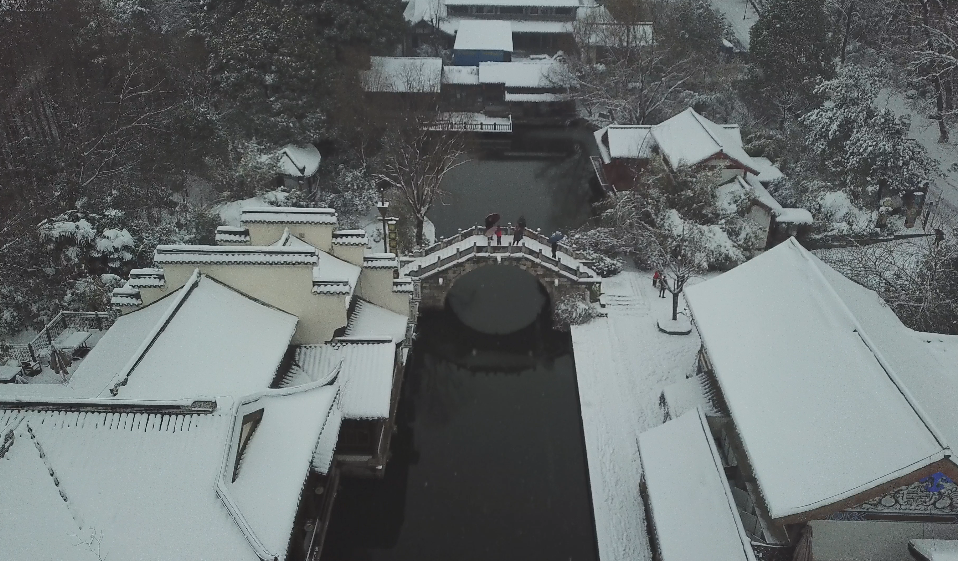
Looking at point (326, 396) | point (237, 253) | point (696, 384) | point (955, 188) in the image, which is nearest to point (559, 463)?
point (696, 384)

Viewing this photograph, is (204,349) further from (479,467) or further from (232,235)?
(479,467)

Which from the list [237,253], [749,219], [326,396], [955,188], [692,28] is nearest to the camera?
[326,396]

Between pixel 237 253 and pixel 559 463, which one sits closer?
pixel 237 253

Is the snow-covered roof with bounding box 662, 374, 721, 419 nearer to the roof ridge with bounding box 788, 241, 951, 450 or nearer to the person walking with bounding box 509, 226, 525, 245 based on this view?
the roof ridge with bounding box 788, 241, 951, 450

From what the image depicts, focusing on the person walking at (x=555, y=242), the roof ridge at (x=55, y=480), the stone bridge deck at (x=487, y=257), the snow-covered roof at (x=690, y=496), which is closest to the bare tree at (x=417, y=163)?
the stone bridge deck at (x=487, y=257)

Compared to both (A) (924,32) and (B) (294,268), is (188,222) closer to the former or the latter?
(B) (294,268)

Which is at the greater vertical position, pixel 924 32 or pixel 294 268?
pixel 924 32

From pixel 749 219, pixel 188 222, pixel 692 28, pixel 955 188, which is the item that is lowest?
pixel 188 222
